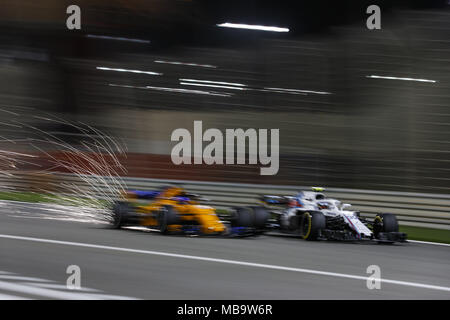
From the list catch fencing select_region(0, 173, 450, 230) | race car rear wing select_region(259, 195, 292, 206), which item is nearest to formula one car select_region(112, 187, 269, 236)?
race car rear wing select_region(259, 195, 292, 206)

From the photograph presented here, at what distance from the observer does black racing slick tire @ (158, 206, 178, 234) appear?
1198 centimetres

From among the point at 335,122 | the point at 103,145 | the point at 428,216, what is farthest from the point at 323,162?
the point at 103,145

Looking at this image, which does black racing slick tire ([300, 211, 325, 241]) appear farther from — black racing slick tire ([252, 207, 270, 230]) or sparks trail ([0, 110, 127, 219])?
sparks trail ([0, 110, 127, 219])

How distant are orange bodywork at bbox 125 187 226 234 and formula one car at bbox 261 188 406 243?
1.31 m

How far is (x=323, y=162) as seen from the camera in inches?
703

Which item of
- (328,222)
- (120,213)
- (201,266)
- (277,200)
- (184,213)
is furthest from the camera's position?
(277,200)

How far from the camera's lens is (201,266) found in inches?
340

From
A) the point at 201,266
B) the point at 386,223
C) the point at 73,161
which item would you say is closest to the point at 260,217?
the point at 386,223

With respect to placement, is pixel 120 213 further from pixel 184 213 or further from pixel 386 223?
pixel 386 223

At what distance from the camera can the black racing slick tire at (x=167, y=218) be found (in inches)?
472

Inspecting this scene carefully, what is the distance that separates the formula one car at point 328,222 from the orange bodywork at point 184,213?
1309 mm

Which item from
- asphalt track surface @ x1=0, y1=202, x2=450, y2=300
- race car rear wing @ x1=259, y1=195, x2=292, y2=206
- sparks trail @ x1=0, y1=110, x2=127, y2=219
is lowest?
asphalt track surface @ x1=0, y1=202, x2=450, y2=300

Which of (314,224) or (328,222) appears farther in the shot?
(328,222)

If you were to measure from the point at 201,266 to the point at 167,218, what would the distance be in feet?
11.3
